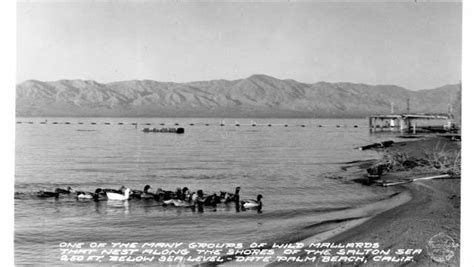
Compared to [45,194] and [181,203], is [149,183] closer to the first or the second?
[181,203]

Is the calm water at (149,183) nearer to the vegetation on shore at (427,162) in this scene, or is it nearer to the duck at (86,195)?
the duck at (86,195)

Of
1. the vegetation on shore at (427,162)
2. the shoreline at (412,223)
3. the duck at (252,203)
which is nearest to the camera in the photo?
the shoreline at (412,223)

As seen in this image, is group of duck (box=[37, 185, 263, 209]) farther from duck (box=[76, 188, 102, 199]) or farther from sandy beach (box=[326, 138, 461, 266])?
sandy beach (box=[326, 138, 461, 266])

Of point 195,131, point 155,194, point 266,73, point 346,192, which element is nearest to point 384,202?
point 346,192

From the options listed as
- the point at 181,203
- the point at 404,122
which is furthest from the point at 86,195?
the point at 404,122

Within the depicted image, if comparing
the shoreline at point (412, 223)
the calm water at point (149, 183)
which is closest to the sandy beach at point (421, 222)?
the shoreline at point (412, 223)

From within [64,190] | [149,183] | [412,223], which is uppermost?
[149,183]

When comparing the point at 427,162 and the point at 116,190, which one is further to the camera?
the point at 427,162
